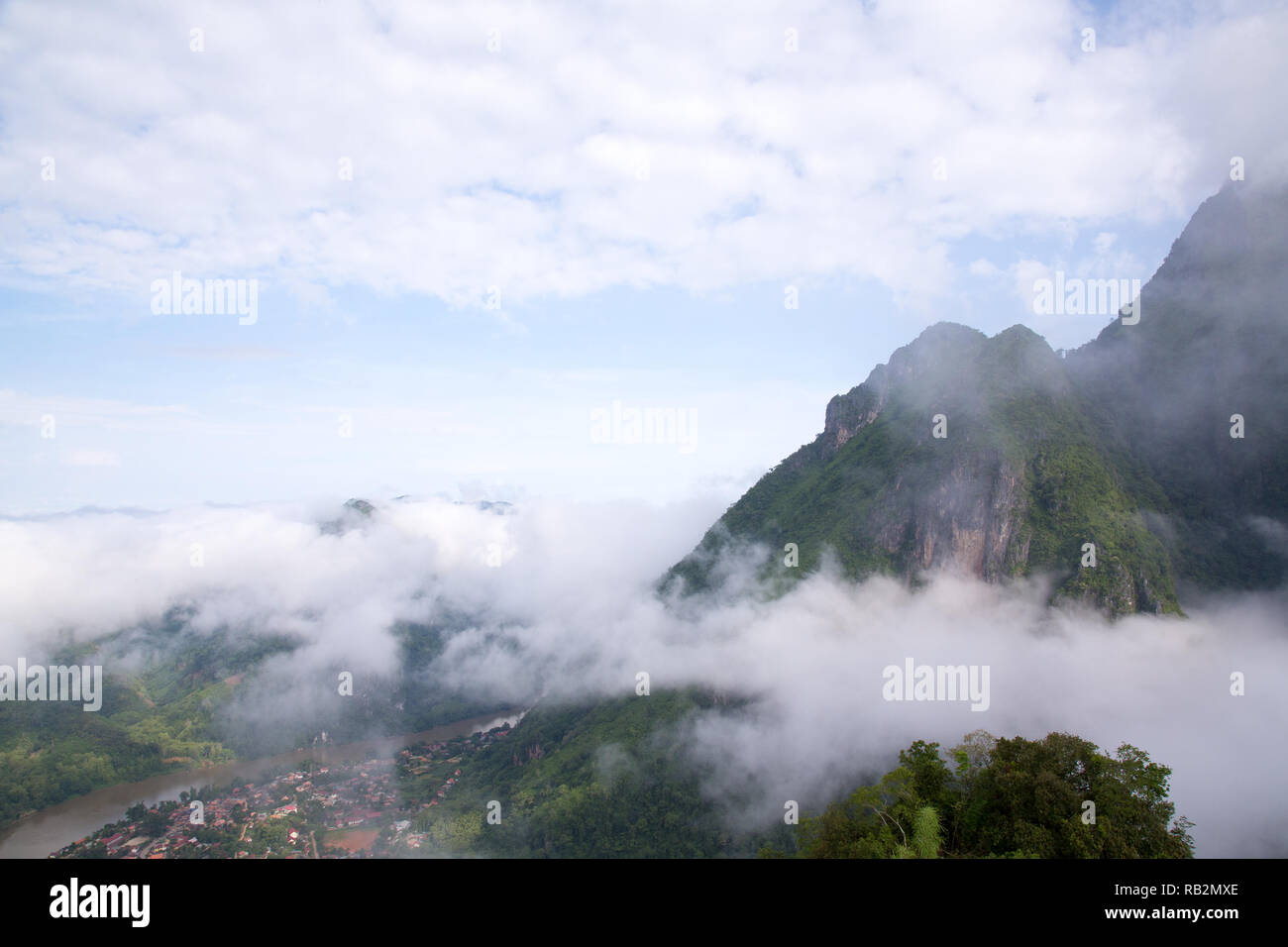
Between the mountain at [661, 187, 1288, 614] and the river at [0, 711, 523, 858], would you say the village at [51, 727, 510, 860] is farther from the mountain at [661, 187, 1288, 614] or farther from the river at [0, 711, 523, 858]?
the mountain at [661, 187, 1288, 614]

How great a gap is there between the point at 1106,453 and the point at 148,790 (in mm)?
138173

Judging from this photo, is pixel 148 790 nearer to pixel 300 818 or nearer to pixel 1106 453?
pixel 300 818

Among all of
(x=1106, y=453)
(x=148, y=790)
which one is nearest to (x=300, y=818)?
(x=148, y=790)

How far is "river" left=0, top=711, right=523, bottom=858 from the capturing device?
75.2 metres

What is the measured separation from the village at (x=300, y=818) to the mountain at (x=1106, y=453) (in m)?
50.0

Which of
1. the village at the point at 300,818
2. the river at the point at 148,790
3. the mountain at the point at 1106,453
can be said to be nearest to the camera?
the mountain at the point at 1106,453

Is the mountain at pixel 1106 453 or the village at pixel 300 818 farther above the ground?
the mountain at pixel 1106 453

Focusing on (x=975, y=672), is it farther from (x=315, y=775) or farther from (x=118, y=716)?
(x=118, y=716)

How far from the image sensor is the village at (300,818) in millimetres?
62438

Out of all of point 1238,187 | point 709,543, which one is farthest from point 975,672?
point 1238,187

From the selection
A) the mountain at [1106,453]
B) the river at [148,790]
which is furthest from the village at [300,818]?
the mountain at [1106,453]

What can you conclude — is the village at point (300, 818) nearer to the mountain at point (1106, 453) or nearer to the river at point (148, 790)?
the river at point (148, 790)
